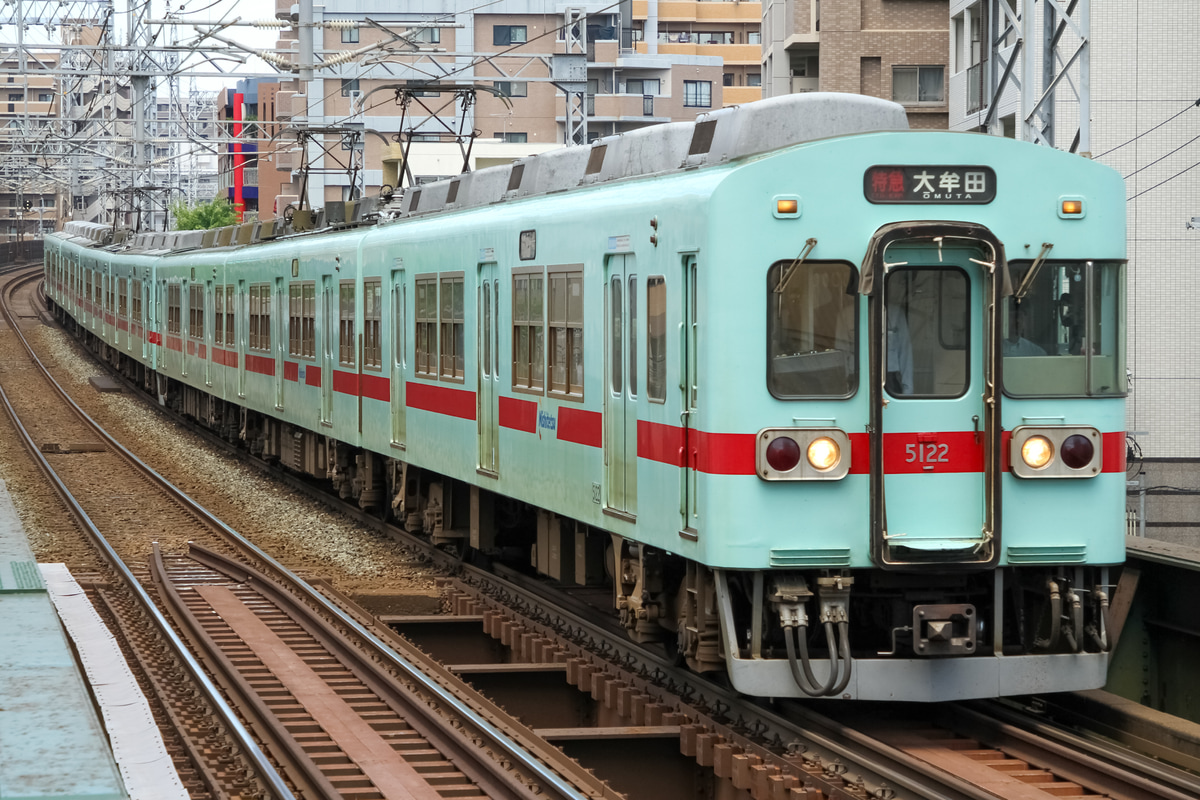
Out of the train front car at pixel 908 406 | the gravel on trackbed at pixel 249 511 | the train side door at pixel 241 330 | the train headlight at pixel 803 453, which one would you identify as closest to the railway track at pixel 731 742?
the train front car at pixel 908 406

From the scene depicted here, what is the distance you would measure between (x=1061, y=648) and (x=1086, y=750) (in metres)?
0.80

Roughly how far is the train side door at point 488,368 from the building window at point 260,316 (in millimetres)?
9244

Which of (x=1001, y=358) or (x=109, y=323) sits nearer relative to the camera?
(x=1001, y=358)

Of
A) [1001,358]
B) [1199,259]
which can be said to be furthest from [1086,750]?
[1199,259]

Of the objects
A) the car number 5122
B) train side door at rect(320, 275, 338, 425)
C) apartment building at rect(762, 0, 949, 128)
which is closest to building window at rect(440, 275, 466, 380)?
train side door at rect(320, 275, 338, 425)

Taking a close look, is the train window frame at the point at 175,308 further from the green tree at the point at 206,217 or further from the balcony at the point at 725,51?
the balcony at the point at 725,51

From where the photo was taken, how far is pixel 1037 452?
7695 mm

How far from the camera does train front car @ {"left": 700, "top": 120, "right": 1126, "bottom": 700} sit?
750 cm

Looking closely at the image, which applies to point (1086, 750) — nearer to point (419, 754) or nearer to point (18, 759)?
point (419, 754)

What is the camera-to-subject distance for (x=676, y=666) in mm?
8898

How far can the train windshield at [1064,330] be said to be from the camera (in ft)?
25.2

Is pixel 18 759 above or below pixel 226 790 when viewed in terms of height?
above

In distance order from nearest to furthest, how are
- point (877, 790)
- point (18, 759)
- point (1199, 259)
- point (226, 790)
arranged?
point (18, 759) → point (877, 790) → point (226, 790) → point (1199, 259)

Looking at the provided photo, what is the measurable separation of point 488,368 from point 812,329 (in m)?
4.29
